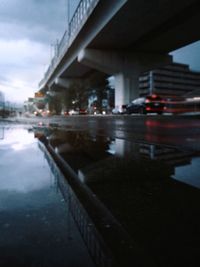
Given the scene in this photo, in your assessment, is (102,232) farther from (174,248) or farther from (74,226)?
(174,248)

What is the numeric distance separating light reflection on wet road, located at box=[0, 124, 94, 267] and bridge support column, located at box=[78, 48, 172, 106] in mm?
28206

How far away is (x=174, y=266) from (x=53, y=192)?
1534mm

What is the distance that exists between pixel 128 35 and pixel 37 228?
25.5 meters

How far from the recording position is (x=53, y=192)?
8.50 ft

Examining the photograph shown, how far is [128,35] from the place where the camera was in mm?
24984

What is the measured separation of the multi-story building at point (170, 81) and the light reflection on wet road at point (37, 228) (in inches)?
4704

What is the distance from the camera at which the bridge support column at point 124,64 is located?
98.3 feet

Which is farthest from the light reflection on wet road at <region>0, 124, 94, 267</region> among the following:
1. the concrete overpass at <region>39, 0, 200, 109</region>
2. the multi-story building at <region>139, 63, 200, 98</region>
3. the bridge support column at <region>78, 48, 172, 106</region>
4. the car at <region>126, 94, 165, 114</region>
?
the multi-story building at <region>139, 63, 200, 98</region>

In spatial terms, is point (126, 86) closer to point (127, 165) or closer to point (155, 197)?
point (127, 165)

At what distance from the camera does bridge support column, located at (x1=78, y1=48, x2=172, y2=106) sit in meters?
30.0

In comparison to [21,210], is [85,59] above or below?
above

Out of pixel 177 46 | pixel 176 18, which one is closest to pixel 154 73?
pixel 177 46

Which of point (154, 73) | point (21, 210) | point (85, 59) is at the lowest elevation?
point (21, 210)

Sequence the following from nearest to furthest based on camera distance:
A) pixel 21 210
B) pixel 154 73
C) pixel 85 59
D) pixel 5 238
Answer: pixel 5 238, pixel 21 210, pixel 85 59, pixel 154 73
